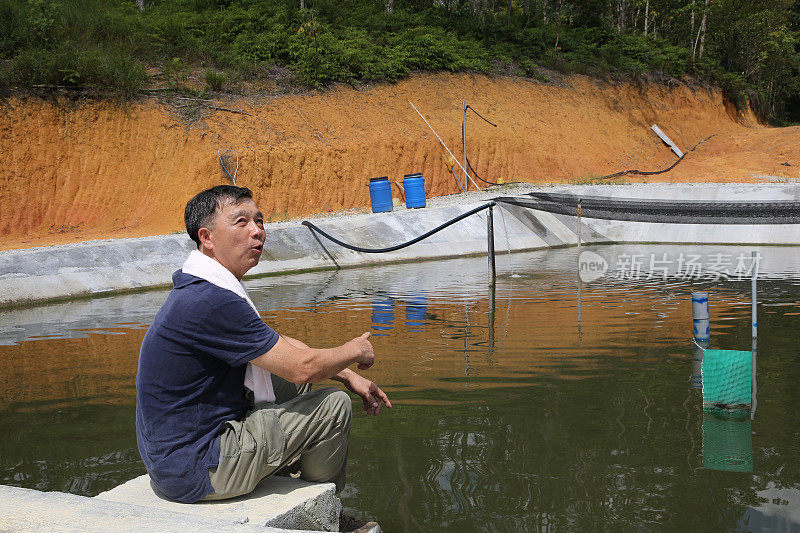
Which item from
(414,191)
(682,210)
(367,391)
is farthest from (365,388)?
(414,191)

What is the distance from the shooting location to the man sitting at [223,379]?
2.98 meters

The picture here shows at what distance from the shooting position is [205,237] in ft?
10.7

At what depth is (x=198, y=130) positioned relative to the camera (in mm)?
20641

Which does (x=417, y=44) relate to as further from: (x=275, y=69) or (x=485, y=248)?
(x=485, y=248)

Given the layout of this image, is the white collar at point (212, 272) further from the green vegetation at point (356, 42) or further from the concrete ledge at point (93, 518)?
the green vegetation at point (356, 42)

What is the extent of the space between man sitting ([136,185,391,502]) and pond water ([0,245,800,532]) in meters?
0.89

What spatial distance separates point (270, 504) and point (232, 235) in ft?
3.92

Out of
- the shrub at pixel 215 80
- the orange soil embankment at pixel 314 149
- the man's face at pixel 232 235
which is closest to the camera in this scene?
the man's face at pixel 232 235

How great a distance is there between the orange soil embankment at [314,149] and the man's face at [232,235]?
1546 centimetres

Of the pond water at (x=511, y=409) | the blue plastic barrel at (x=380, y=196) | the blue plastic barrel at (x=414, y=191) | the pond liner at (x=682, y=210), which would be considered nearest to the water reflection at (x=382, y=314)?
the pond water at (x=511, y=409)

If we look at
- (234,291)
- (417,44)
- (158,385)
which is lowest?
(158,385)

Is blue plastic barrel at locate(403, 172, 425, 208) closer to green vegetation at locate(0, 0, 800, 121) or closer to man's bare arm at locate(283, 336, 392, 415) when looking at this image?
green vegetation at locate(0, 0, 800, 121)

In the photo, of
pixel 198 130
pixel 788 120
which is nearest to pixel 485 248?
pixel 198 130

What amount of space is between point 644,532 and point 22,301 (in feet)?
37.9
